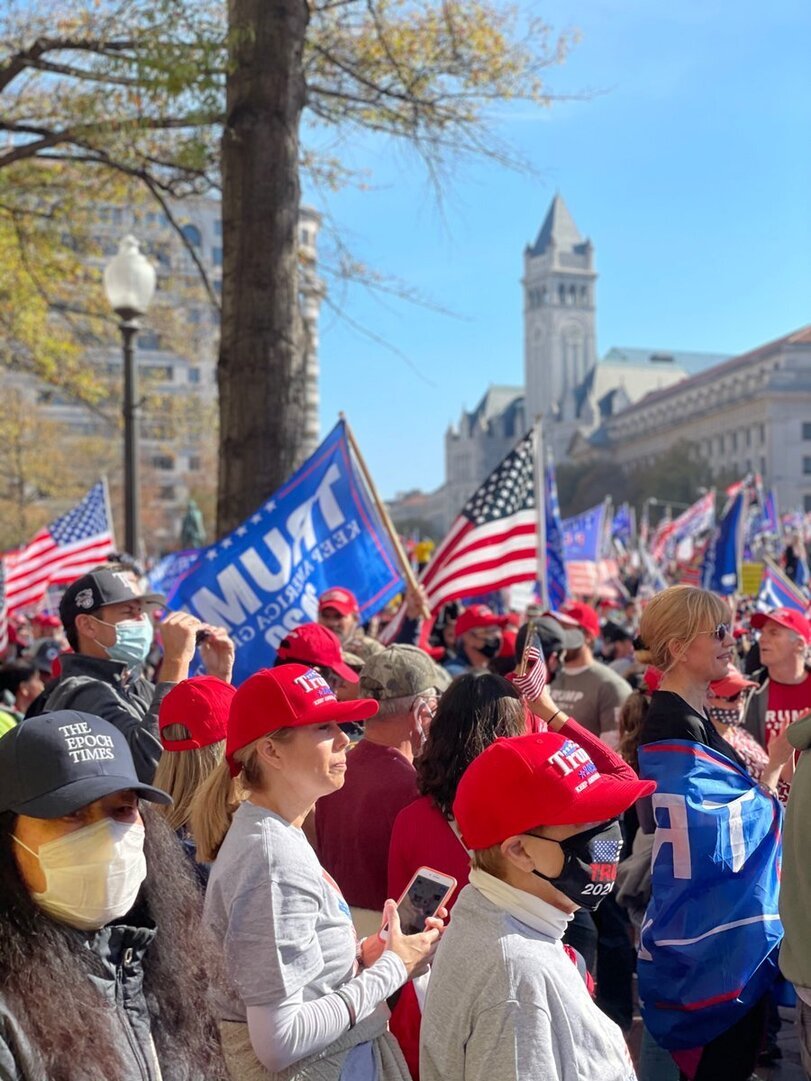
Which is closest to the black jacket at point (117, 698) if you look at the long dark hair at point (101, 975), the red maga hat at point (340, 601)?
the long dark hair at point (101, 975)

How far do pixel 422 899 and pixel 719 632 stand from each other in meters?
1.57

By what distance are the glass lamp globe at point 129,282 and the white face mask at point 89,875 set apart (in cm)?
806

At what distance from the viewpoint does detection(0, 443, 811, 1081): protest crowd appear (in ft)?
6.75

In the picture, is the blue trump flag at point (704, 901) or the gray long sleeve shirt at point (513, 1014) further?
the blue trump flag at point (704, 901)

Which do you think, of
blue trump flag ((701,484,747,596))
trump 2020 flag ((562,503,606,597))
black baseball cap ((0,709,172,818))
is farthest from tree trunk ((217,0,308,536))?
trump 2020 flag ((562,503,606,597))

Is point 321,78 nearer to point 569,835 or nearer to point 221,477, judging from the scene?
point 221,477

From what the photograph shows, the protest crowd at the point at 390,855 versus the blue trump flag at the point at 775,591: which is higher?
the blue trump flag at the point at 775,591

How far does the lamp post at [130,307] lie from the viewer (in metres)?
9.55

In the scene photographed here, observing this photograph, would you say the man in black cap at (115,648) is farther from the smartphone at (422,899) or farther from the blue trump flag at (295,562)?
the smartphone at (422,899)

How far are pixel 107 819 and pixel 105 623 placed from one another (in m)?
2.70

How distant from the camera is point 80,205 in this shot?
12.2 metres

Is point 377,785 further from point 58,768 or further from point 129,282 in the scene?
point 129,282

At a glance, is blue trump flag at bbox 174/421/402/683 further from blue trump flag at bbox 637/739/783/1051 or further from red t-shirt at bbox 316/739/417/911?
blue trump flag at bbox 637/739/783/1051

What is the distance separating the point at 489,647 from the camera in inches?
303
